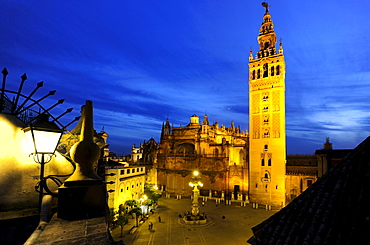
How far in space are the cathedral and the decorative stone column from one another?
3115 centimetres

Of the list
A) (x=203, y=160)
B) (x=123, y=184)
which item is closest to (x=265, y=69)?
(x=203, y=160)

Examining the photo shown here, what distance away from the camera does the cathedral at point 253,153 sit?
1219 inches

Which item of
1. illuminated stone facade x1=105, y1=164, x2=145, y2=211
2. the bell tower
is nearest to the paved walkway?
illuminated stone facade x1=105, y1=164, x2=145, y2=211

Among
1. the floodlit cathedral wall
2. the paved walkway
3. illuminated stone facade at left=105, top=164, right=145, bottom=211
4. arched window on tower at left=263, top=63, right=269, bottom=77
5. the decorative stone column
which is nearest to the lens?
the decorative stone column

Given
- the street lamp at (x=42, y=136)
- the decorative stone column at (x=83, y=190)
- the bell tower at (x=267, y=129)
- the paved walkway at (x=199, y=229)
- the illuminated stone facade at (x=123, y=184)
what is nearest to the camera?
the decorative stone column at (x=83, y=190)

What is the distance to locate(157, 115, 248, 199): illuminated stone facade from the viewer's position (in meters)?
35.0

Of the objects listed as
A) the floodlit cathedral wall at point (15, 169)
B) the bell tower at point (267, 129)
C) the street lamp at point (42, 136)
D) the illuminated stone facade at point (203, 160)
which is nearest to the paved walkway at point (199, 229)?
the bell tower at point (267, 129)

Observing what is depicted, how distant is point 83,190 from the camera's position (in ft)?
11.9

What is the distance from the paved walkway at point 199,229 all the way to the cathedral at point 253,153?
4933mm

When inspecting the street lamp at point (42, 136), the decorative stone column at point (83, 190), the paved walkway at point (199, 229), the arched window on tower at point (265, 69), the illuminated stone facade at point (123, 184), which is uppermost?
the arched window on tower at point (265, 69)

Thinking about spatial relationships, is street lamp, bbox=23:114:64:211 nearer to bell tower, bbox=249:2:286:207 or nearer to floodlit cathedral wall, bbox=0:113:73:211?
floodlit cathedral wall, bbox=0:113:73:211

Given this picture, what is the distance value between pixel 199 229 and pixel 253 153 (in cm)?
1641

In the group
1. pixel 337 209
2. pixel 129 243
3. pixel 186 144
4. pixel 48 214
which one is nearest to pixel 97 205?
pixel 48 214

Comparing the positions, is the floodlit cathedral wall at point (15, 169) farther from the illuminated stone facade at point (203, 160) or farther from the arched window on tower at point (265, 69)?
the arched window on tower at point (265, 69)
